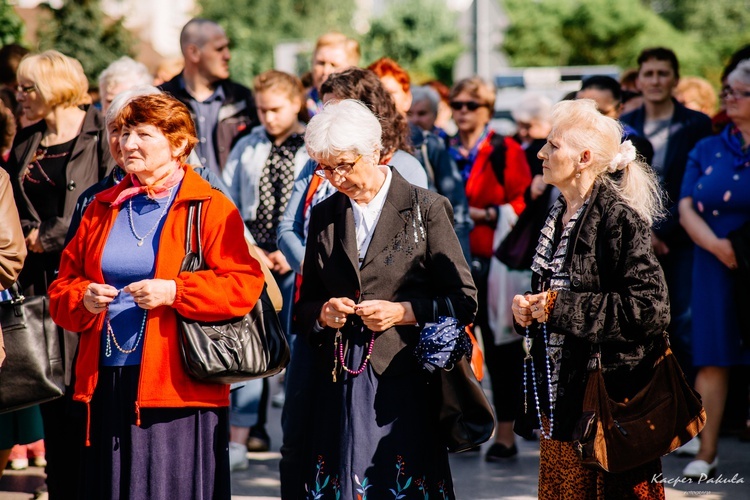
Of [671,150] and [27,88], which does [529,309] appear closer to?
[671,150]

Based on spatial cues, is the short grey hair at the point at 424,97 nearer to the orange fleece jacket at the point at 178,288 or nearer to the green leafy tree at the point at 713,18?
the orange fleece jacket at the point at 178,288

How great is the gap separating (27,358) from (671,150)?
437 centimetres

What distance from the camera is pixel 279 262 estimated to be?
6117mm

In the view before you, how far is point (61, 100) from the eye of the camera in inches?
226

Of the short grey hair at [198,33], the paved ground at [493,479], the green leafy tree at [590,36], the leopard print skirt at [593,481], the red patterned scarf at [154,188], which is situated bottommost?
the paved ground at [493,479]

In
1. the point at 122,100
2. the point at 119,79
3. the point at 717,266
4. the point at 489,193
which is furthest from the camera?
the point at 489,193

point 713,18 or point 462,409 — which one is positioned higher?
point 713,18

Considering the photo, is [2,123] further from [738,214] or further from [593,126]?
[738,214]

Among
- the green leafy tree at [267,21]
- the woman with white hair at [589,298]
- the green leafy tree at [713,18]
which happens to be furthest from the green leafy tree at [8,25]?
the green leafy tree at [713,18]

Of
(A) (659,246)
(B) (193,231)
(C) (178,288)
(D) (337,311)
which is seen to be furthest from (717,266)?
(C) (178,288)

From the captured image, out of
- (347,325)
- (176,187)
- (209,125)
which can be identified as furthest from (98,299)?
(209,125)

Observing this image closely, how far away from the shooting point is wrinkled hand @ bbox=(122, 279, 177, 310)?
3.87 meters

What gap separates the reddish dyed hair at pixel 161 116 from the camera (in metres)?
4.11

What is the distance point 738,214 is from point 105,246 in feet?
12.2
